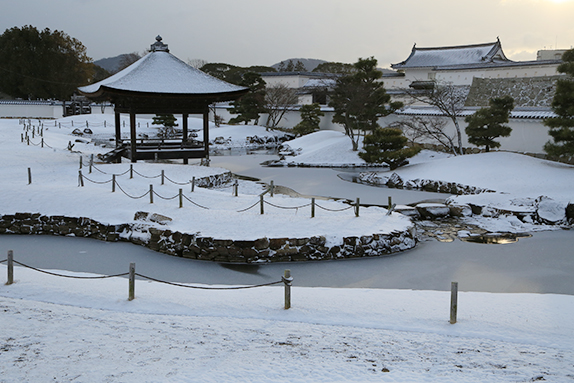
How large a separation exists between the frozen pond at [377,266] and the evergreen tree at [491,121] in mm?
10347

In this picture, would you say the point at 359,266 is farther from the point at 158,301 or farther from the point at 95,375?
the point at 95,375

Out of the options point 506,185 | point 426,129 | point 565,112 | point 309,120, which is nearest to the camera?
point 506,185

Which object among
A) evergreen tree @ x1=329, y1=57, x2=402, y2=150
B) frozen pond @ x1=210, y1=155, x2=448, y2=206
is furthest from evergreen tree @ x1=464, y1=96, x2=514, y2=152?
evergreen tree @ x1=329, y1=57, x2=402, y2=150

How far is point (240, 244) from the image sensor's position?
961 centimetres

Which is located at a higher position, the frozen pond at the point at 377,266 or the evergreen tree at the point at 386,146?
the evergreen tree at the point at 386,146

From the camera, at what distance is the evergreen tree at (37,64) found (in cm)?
4578

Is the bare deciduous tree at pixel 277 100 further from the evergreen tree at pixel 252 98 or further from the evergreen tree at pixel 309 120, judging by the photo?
the evergreen tree at pixel 309 120

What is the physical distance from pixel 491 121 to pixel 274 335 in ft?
59.5

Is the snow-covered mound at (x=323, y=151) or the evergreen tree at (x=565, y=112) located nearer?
the evergreen tree at (x=565, y=112)

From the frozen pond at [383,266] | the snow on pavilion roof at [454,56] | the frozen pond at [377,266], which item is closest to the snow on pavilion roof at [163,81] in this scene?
the frozen pond at [383,266]

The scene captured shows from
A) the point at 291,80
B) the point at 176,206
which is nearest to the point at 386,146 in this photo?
the point at 176,206

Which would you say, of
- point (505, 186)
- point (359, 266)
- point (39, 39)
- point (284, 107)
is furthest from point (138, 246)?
point (39, 39)

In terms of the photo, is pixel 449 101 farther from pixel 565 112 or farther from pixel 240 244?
pixel 240 244

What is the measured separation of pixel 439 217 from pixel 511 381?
32.1 ft
